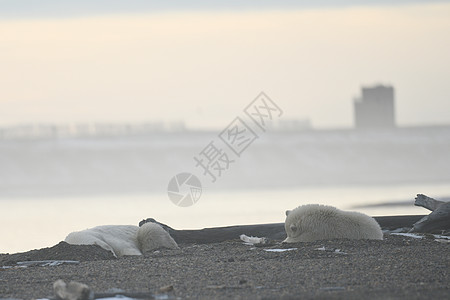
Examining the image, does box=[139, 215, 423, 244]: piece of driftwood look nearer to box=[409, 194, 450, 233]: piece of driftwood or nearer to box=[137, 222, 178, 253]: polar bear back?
box=[409, 194, 450, 233]: piece of driftwood

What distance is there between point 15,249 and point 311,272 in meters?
12.7

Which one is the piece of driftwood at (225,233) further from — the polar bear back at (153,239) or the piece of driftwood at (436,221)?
the polar bear back at (153,239)

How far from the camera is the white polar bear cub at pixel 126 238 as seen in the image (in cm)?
1440

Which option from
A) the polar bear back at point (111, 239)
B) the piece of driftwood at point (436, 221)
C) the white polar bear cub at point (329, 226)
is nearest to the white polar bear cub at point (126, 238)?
the polar bear back at point (111, 239)

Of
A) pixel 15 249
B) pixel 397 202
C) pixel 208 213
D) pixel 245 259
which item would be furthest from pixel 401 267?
pixel 397 202

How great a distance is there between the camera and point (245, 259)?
12602mm

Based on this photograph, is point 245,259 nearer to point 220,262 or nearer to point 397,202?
point 220,262

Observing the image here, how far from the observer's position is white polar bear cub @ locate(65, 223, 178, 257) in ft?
47.2

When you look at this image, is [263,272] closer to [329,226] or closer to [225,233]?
[329,226]

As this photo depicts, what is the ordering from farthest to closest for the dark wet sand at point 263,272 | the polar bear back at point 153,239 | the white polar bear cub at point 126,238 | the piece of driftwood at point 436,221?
1. the piece of driftwood at point 436,221
2. the polar bear back at point 153,239
3. the white polar bear cub at point 126,238
4. the dark wet sand at point 263,272

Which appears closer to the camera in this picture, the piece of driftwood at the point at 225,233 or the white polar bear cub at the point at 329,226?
the white polar bear cub at the point at 329,226

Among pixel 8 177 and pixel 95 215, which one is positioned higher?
pixel 8 177

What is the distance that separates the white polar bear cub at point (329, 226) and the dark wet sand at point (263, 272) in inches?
17.2

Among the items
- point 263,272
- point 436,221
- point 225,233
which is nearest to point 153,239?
point 225,233
